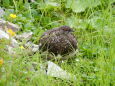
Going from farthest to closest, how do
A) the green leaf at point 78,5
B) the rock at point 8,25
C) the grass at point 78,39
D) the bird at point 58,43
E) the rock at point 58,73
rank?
the green leaf at point 78,5 → the rock at point 8,25 → the bird at point 58,43 → the rock at point 58,73 → the grass at point 78,39

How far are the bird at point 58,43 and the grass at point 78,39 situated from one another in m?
0.18

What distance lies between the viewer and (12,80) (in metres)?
4.51

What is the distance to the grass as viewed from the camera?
4762 mm

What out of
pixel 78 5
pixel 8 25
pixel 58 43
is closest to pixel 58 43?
pixel 58 43

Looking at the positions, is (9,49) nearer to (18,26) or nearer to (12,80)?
(12,80)

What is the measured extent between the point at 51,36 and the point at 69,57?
41 cm

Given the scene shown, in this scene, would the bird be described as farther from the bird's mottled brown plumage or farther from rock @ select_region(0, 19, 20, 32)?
rock @ select_region(0, 19, 20, 32)

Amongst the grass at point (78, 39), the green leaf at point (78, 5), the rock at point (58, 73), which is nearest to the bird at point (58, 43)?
the grass at point (78, 39)

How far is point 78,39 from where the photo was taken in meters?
6.82

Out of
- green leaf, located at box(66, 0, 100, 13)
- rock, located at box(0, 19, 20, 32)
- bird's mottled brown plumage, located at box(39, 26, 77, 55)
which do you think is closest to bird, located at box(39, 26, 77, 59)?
bird's mottled brown plumage, located at box(39, 26, 77, 55)

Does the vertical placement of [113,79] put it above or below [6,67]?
below

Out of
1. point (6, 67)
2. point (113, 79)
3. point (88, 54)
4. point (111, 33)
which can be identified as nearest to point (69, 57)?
point (88, 54)

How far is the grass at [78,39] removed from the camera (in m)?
4.76

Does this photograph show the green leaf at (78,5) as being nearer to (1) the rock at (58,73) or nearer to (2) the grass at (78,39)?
(2) the grass at (78,39)
